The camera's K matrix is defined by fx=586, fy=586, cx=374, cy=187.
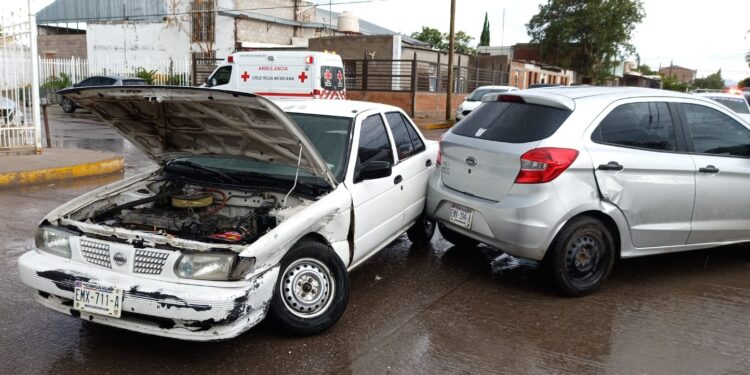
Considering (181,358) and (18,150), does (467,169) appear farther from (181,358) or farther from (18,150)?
(18,150)

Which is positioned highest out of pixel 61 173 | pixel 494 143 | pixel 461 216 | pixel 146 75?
pixel 146 75

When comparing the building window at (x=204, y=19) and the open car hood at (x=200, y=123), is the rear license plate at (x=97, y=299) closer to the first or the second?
the open car hood at (x=200, y=123)

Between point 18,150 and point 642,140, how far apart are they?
1033 centimetres

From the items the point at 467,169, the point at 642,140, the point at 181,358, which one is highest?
the point at 642,140

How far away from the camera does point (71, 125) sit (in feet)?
62.6

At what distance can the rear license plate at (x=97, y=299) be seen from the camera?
3303mm

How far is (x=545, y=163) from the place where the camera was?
4465 mm

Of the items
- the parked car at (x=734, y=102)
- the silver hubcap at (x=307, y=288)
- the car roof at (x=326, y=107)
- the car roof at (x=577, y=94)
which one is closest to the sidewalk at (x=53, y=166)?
the car roof at (x=326, y=107)

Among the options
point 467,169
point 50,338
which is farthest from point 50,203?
point 467,169

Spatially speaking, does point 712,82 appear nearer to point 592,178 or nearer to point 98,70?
point 98,70

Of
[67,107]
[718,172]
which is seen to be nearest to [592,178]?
[718,172]

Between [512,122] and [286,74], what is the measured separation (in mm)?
12882

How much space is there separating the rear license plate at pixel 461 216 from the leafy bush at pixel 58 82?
27.4 metres

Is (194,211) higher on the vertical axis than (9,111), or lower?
lower
